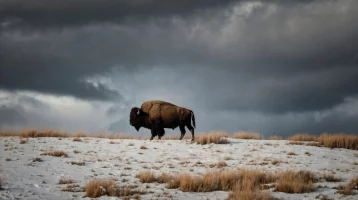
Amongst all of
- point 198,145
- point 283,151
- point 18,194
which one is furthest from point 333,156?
point 18,194

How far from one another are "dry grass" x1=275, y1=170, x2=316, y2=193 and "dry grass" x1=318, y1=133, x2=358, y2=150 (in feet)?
35.1

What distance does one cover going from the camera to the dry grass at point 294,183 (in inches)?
476

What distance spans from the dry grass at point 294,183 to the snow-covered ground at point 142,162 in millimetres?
254

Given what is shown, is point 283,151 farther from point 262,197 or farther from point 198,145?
point 262,197

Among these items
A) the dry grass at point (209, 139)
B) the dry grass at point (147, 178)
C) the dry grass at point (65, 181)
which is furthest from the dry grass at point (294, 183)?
the dry grass at point (209, 139)

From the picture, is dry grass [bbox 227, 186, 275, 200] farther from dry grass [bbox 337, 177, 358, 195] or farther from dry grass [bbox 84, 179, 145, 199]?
dry grass [bbox 337, 177, 358, 195]

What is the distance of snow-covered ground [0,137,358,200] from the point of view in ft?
37.8

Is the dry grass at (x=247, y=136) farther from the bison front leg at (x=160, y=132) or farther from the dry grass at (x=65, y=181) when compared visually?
the dry grass at (x=65, y=181)

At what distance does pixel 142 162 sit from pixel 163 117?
26.0 ft

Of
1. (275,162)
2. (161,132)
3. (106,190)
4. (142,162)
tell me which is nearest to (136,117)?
(161,132)

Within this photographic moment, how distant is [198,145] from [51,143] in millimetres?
7405

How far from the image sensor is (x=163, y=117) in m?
24.5

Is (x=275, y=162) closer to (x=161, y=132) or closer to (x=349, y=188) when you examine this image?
(x=349, y=188)

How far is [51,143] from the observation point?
2028 centimetres
